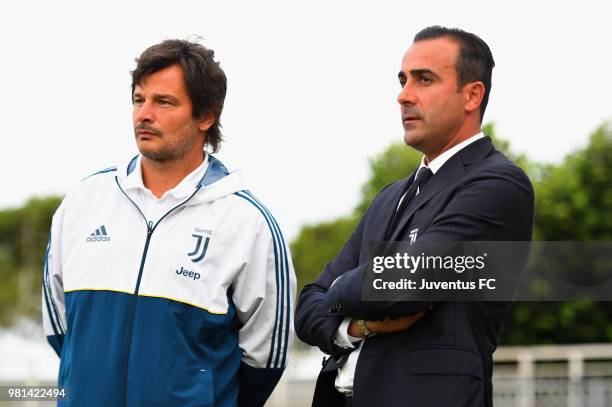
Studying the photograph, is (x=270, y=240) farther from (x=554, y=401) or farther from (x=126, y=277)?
(x=554, y=401)

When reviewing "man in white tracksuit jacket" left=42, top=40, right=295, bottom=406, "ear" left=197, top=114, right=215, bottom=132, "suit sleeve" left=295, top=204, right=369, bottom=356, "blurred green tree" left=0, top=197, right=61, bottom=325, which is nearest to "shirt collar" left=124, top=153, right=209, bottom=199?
"man in white tracksuit jacket" left=42, top=40, right=295, bottom=406

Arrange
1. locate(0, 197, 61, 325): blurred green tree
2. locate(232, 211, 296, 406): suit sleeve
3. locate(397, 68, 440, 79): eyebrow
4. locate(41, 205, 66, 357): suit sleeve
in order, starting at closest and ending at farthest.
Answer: locate(397, 68, 440, 79): eyebrow, locate(232, 211, 296, 406): suit sleeve, locate(41, 205, 66, 357): suit sleeve, locate(0, 197, 61, 325): blurred green tree

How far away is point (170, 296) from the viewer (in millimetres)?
4527

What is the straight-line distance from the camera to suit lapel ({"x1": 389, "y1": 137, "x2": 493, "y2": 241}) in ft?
14.6

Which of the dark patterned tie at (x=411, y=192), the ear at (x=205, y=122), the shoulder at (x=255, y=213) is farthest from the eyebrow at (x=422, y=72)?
the ear at (x=205, y=122)

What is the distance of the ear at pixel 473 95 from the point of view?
4.56 m

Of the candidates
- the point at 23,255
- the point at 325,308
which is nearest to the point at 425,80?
the point at 325,308

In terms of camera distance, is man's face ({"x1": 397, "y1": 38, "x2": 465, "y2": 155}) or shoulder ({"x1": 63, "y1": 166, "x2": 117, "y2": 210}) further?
shoulder ({"x1": 63, "y1": 166, "x2": 117, "y2": 210})

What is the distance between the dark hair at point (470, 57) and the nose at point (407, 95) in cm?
20

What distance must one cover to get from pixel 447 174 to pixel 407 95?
14.8 inches

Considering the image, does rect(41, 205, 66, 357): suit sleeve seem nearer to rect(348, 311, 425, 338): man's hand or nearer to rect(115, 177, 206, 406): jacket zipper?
rect(115, 177, 206, 406): jacket zipper

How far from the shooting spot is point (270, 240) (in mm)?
4777

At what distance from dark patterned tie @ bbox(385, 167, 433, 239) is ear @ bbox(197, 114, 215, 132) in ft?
3.32

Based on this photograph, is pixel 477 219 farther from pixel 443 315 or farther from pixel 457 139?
pixel 457 139
